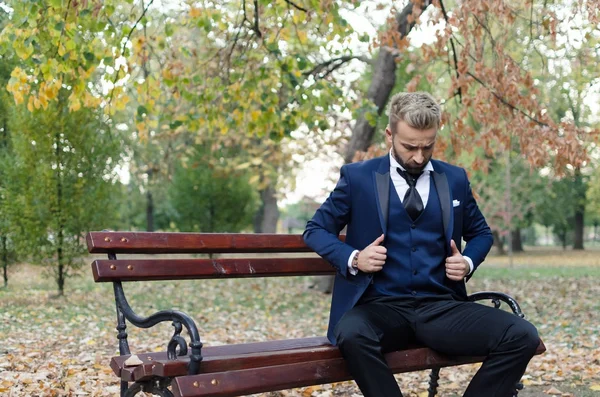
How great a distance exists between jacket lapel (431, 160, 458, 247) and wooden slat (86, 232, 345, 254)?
829mm

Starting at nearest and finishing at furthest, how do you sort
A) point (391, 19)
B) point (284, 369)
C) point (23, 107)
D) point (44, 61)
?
point (284, 369) < point (44, 61) < point (391, 19) < point (23, 107)

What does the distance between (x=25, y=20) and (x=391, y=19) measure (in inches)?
144

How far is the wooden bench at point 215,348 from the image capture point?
3053 mm

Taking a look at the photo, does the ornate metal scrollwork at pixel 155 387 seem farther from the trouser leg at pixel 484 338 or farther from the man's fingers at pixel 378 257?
the trouser leg at pixel 484 338

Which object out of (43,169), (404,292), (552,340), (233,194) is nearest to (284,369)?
(404,292)

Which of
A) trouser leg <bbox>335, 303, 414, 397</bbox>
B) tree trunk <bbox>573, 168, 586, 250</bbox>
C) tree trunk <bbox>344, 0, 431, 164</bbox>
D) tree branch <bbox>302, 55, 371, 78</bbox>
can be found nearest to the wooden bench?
trouser leg <bbox>335, 303, 414, 397</bbox>

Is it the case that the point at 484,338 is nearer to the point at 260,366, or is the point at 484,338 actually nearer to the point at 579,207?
the point at 260,366

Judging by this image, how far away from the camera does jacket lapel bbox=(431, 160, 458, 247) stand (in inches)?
146

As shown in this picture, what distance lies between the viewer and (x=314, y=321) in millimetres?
10508

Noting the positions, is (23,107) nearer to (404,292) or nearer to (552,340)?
(552,340)

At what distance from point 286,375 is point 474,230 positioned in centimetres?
139

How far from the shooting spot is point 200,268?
12.7 ft

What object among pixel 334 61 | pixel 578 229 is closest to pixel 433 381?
pixel 334 61

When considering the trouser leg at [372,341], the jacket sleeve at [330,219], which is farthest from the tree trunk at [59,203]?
the trouser leg at [372,341]
